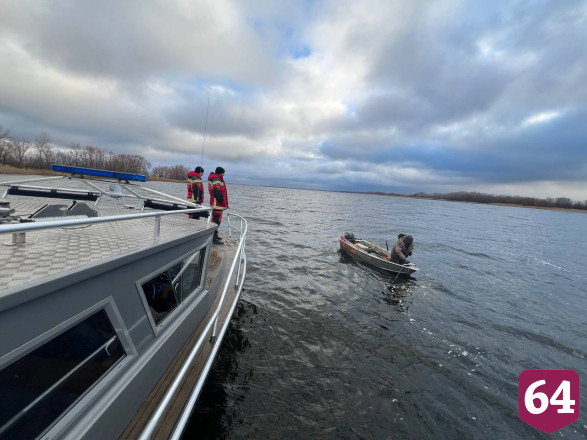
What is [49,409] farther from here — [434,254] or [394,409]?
[434,254]

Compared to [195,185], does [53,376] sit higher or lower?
lower

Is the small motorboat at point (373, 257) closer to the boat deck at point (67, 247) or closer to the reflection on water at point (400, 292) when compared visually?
the reflection on water at point (400, 292)

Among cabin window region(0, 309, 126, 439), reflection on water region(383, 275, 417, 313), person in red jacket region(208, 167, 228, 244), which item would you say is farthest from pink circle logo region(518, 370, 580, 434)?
person in red jacket region(208, 167, 228, 244)

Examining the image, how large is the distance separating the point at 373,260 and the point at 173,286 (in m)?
11.0

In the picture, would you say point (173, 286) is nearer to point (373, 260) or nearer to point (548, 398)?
point (548, 398)

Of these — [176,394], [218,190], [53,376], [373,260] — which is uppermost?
[218,190]

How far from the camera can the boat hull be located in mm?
11953

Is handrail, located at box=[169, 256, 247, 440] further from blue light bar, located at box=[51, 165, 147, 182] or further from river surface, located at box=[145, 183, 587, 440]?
blue light bar, located at box=[51, 165, 147, 182]

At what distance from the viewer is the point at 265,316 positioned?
7395mm

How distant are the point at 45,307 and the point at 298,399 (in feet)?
14.9

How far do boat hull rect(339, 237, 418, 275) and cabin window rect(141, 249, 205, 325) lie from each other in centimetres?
1007

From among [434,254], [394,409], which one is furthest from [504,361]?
[434,254]

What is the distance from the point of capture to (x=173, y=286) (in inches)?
139

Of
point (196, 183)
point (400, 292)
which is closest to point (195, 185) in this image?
point (196, 183)
